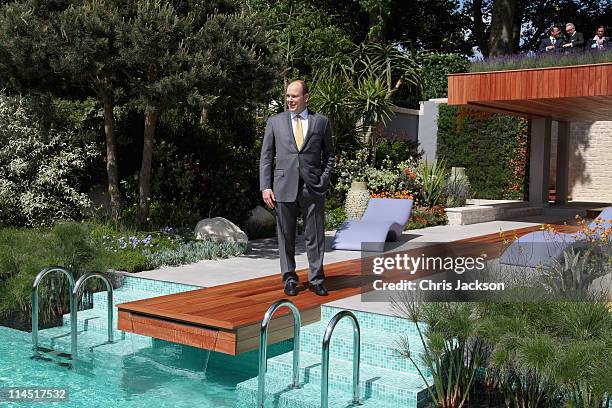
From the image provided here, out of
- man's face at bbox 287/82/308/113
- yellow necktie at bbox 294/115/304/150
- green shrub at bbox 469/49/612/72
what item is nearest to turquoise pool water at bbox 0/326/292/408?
yellow necktie at bbox 294/115/304/150

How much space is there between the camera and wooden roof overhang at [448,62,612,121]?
35.9 ft

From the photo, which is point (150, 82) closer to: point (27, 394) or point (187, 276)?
point (187, 276)

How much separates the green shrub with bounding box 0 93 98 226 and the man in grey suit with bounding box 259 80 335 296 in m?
4.91

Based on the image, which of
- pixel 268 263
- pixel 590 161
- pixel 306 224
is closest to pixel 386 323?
pixel 306 224

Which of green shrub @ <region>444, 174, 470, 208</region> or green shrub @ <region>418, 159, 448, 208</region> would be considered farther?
green shrub @ <region>444, 174, 470, 208</region>

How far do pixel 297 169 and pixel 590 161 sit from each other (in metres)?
17.4

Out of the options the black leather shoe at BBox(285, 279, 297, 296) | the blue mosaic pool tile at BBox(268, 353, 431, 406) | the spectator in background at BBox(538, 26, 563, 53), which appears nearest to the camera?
the blue mosaic pool tile at BBox(268, 353, 431, 406)

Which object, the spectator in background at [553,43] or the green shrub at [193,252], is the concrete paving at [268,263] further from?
the spectator in background at [553,43]

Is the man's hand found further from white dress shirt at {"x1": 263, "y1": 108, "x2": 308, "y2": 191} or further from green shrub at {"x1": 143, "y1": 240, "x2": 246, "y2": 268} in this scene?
green shrub at {"x1": 143, "y1": 240, "x2": 246, "y2": 268}

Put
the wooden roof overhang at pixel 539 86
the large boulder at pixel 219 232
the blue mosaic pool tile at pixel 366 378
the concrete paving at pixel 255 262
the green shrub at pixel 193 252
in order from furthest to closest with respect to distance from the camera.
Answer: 1. the wooden roof overhang at pixel 539 86
2. the large boulder at pixel 219 232
3. the green shrub at pixel 193 252
4. the concrete paving at pixel 255 262
5. the blue mosaic pool tile at pixel 366 378

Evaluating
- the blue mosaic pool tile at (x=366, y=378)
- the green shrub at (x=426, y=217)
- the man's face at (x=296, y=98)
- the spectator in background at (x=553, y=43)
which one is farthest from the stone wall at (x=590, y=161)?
the blue mosaic pool tile at (x=366, y=378)

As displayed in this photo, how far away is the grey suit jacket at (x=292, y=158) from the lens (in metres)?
5.85

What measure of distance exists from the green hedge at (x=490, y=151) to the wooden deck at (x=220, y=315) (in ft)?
42.8

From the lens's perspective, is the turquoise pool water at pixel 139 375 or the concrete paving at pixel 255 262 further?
the concrete paving at pixel 255 262
